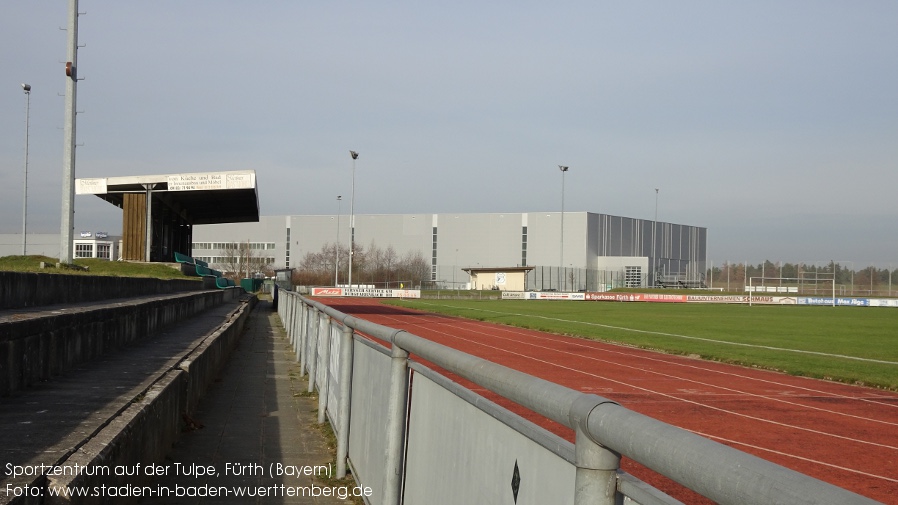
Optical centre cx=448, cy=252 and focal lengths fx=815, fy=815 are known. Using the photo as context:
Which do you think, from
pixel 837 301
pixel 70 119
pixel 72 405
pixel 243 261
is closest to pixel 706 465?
pixel 72 405

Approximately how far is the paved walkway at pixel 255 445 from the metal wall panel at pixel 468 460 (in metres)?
2.36

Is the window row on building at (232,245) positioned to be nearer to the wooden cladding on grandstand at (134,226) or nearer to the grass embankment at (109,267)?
the wooden cladding on grandstand at (134,226)

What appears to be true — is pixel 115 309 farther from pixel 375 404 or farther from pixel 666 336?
pixel 666 336

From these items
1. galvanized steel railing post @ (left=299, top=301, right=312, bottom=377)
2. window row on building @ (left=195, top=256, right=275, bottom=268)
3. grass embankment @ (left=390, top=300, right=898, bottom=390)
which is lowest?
grass embankment @ (left=390, top=300, right=898, bottom=390)

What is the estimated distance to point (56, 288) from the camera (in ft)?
36.0

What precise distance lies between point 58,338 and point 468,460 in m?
5.68

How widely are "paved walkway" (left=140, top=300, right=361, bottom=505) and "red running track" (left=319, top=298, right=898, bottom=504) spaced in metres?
2.83

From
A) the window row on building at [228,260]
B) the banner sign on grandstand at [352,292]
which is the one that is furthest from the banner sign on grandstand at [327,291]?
the window row on building at [228,260]

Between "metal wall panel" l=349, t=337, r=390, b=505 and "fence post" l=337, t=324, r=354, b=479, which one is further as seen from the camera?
"fence post" l=337, t=324, r=354, b=479

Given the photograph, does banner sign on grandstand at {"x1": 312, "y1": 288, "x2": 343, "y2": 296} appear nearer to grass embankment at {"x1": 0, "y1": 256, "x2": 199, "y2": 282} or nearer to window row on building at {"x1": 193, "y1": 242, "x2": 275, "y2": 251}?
grass embankment at {"x1": 0, "y1": 256, "x2": 199, "y2": 282}

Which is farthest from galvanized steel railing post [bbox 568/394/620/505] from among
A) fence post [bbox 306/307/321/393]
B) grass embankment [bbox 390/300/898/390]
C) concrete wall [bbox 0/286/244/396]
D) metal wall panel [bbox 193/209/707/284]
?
metal wall panel [bbox 193/209/707/284]

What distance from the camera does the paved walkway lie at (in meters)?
6.26

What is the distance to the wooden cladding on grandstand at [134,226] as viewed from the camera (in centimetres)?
3991

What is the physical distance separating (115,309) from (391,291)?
61.0 metres
